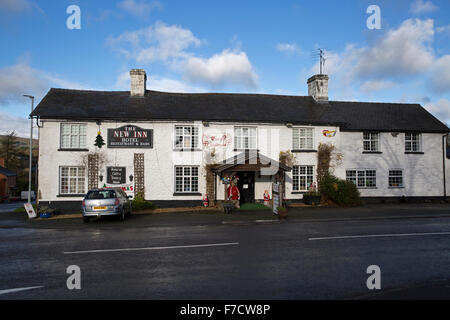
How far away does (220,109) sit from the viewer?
2364 centimetres

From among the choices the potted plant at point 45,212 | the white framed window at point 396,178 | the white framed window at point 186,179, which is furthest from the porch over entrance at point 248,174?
the potted plant at point 45,212

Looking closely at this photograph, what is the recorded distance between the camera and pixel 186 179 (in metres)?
22.4

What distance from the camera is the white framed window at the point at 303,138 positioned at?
23.7 metres

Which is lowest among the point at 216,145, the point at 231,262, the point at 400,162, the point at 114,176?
the point at 231,262

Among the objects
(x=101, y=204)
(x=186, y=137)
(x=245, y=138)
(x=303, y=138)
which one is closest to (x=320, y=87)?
(x=303, y=138)

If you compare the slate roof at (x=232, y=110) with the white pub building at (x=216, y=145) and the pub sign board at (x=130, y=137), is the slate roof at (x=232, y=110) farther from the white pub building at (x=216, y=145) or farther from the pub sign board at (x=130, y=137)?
the pub sign board at (x=130, y=137)

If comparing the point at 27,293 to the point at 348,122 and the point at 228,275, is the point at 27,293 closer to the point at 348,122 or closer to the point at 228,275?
the point at 228,275

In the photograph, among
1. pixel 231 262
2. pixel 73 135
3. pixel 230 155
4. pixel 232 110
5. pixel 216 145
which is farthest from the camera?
pixel 232 110

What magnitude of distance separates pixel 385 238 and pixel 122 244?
8.25 m

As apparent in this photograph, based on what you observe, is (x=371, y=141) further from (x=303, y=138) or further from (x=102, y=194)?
(x=102, y=194)

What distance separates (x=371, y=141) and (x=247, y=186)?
1024 centimetres

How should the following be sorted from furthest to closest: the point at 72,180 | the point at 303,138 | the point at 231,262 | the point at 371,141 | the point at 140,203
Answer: the point at 371,141, the point at 303,138, the point at 72,180, the point at 140,203, the point at 231,262

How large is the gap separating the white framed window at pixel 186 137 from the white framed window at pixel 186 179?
57.1 inches
